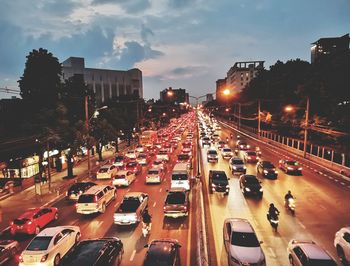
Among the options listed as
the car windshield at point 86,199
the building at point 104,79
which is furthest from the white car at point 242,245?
the building at point 104,79

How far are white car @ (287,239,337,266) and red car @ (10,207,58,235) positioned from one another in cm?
1463

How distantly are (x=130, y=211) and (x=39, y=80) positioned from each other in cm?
2173

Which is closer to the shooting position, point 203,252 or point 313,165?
point 203,252

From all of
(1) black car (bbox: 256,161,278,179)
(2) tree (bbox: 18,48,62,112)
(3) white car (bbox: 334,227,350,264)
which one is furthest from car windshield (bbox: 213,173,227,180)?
(2) tree (bbox: 18,48,62,112)

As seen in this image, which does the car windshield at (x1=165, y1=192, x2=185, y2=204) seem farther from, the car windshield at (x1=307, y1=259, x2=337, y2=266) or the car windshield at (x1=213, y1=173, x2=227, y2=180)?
the car windshield at (x1=307, y1=259, x2=337, y2=266)

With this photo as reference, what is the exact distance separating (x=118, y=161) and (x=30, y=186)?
11514mm

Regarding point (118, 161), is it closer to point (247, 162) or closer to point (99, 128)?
point (99, 128)

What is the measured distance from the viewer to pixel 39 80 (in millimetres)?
34844

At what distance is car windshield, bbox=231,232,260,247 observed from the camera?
14291mm

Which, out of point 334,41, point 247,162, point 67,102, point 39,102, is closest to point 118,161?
point 67,102

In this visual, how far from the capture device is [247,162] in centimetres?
4369

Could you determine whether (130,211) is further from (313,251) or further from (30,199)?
(30,199)

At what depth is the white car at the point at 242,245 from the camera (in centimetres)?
1332

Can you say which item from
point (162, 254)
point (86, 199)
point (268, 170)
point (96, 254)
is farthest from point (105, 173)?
point (162, 254)
